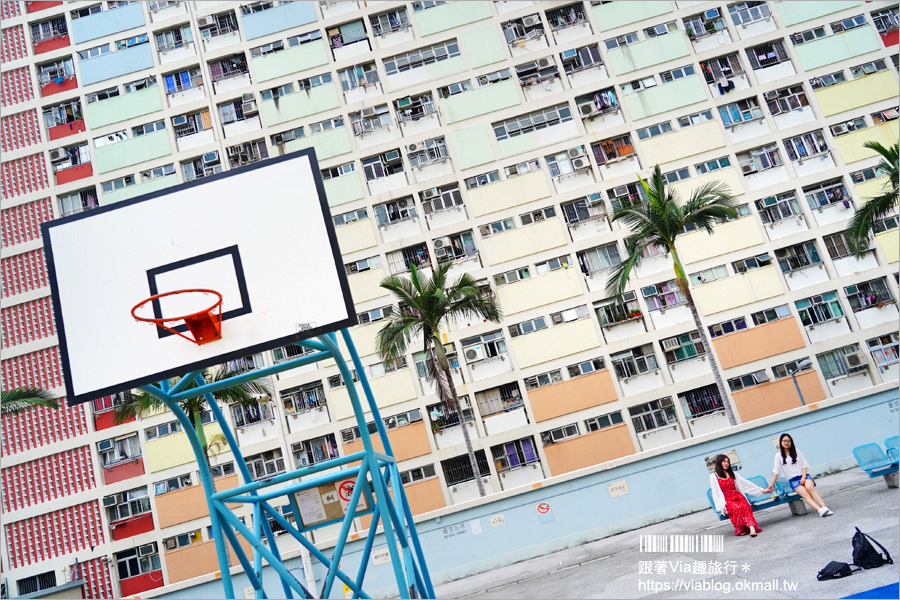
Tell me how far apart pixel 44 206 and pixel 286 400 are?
40.6ft

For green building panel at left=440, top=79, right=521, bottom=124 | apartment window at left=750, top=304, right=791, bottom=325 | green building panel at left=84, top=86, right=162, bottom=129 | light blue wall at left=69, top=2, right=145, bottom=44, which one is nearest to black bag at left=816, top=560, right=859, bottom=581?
apartment window at left=750, top=304, right=791, bottom=325

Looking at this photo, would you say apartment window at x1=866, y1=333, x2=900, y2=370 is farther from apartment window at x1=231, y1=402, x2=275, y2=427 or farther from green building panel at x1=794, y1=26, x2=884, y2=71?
apartment window at x1=231, y1=402, x2=275, y2=427

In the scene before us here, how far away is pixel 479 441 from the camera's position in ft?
77.6

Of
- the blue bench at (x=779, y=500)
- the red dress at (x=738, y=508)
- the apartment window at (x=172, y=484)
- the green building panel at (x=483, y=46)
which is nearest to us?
the red dress at (x=738, y=508)

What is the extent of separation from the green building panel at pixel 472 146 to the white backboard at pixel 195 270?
18112mm

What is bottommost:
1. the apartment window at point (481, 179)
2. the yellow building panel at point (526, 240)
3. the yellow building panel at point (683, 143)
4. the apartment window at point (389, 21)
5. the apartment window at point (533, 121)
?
the yellow building panel at point (526, 240)

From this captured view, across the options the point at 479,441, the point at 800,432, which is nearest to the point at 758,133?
the point at 800,432

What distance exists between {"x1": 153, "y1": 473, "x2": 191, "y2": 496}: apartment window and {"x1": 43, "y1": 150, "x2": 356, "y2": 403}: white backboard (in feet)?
59.2

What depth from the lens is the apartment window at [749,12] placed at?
2616 cm

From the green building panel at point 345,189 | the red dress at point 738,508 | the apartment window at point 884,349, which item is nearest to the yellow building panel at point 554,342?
the green building panel at point 345,189

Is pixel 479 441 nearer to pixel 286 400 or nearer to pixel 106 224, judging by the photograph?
pixel 286 400

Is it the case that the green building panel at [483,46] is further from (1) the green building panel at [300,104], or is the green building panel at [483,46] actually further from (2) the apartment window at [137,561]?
(2) the apartment window at [137,561]

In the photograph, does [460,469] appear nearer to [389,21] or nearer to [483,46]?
[483,46]

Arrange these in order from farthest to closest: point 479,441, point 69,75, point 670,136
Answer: point 69,75 < point 670,136 < point 479,441
